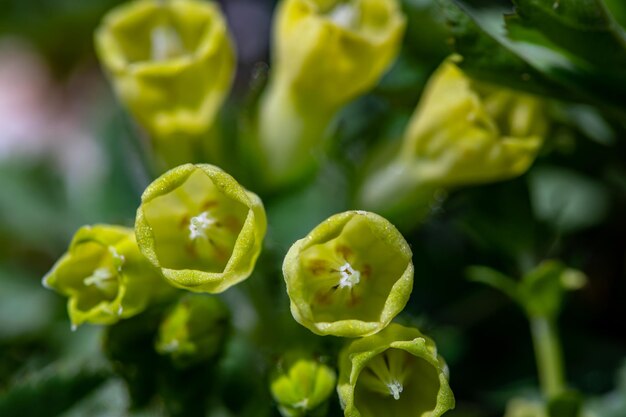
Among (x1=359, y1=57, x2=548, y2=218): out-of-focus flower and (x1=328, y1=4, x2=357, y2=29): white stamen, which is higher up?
(x1=328, y1=4, x2=357, y2=29): white stamen

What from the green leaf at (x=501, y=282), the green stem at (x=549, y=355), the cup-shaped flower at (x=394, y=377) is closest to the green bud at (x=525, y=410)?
the green stem at (x=549, y=355)

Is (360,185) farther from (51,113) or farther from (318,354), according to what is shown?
(51,113)

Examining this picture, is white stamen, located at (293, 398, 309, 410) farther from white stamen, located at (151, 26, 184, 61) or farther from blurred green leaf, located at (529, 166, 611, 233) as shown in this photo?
blurred green leaf, located at (529, 166, 611, 233)

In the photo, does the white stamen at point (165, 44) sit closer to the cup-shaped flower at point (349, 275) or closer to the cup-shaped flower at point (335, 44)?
the cup-shaped flower at point (335, 44)

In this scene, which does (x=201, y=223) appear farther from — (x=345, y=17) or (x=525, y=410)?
(x=525, y=410)

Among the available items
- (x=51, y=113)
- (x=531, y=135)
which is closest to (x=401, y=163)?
(x=531, y=135)

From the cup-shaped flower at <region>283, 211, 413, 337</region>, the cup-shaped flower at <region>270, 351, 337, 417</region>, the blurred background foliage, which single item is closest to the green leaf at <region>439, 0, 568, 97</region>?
the blurred background foliage

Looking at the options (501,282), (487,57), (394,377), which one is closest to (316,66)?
(487,57)
